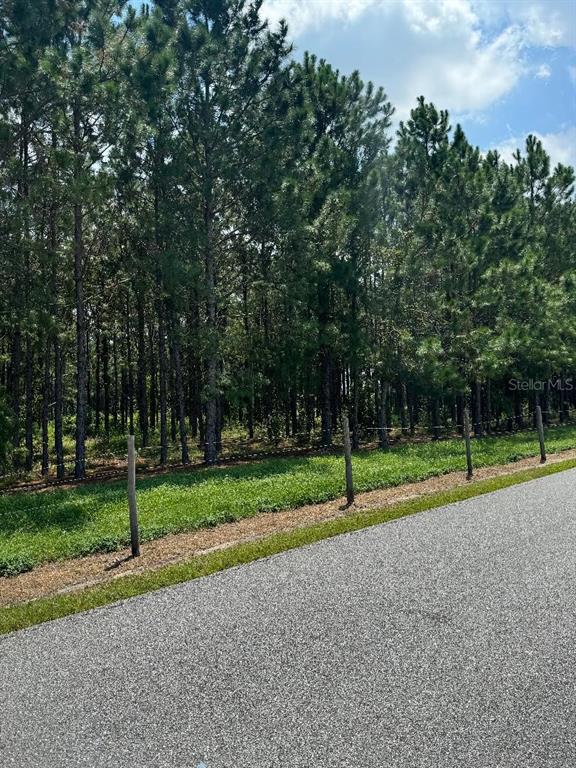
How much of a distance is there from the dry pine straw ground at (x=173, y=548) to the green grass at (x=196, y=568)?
15.7 inches

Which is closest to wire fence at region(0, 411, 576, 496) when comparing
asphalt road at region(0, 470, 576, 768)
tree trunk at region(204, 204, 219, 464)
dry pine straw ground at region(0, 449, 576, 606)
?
tree trunk at region(204, 204, 219, 464)

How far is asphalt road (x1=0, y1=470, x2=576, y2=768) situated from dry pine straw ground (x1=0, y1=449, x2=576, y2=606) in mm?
1401

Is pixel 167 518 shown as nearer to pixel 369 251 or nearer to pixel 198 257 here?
pixel 198 257

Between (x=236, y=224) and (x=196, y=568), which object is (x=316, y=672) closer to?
(x=196, y=568)

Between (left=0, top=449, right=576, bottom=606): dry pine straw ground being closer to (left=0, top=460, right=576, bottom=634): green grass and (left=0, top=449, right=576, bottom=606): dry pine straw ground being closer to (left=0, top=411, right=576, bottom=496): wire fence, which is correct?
(left=0, top=460, right=576, bottom=634): green grass

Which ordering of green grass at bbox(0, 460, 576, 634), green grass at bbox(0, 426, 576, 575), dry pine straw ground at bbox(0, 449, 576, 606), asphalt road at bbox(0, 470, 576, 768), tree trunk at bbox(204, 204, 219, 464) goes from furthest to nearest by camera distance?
tree trunk at bbox(204, 204, 219, 464), green grass at bbox(0, 426, 576, 575), dry pine straw ground at bbox(0, 449, 576, 606), green grass at bbox(0, 460, 576, 634), asphalt road at bbox(0, 470, 576, 768)

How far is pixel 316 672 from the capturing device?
12.3ft

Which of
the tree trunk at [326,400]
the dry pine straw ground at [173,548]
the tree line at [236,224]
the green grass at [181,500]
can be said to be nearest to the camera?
the dry pine straw ground at [173,548]

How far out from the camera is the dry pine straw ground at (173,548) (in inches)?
252

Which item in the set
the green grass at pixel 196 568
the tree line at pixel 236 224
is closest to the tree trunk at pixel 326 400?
the tree line at pixel 236 224

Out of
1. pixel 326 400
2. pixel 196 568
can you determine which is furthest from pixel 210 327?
pixel 196 568

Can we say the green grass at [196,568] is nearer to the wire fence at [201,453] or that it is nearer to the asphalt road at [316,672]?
the asphalt road at [316,672]

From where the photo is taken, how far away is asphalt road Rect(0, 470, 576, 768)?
2955 millimetres

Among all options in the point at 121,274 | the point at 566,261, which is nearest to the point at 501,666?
the point at 121,274
